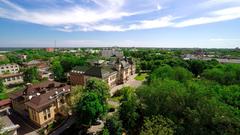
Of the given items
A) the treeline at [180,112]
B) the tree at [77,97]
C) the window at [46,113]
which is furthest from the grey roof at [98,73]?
the treeline at [180,112]

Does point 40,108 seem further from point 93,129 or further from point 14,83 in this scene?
point 14,83

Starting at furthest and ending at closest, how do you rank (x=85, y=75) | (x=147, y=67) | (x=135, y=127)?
(x=147, y=67)
(x=85, y=75)
(x=135, y=127)

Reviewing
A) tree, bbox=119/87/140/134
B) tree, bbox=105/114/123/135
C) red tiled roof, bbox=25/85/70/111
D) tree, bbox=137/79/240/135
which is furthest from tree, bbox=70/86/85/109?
tree, bbox=137/79/240/135

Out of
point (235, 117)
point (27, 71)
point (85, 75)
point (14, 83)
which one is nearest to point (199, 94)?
point (235, 117)

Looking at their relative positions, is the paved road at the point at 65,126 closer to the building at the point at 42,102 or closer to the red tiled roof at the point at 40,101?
the building at the point at 42,102

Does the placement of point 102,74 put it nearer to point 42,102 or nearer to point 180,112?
point 42,102

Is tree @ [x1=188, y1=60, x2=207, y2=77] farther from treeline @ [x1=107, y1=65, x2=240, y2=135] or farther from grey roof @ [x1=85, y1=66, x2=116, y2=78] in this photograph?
grey roof @ [x1=85, y1=66, x2=116, y2=78]

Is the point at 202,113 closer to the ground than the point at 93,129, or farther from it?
farther from it
